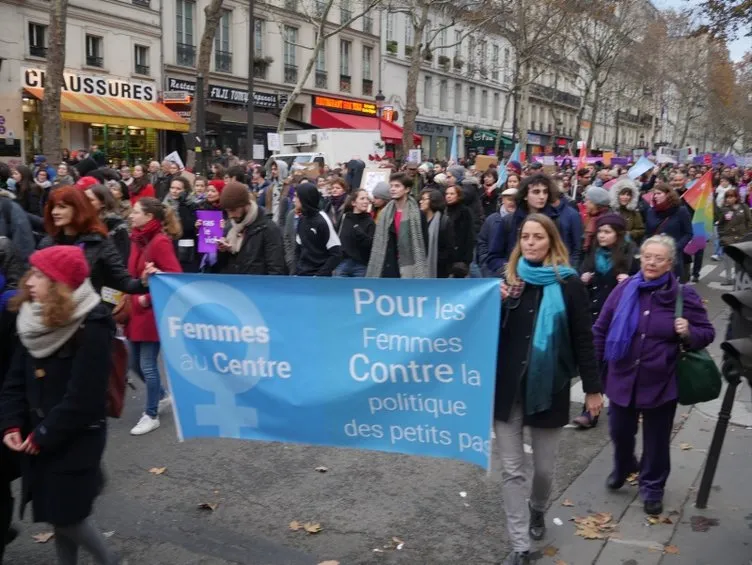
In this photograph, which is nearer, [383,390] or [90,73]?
[383,390]

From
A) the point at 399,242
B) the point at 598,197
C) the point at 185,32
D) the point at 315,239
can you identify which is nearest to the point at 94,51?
the point at 185,32

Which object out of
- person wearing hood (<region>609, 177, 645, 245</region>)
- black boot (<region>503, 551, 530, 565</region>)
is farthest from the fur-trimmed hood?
black boot (<region>503, 551, 530, 565</region>)

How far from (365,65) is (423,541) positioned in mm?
41921

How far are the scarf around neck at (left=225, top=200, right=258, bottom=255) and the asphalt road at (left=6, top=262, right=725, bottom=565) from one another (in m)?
1.54

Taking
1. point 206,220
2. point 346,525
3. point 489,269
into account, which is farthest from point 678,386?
point 206,220

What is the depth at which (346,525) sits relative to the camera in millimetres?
4469

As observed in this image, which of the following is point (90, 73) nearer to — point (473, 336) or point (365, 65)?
point (365, 65)

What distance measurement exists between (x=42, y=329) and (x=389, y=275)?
4907mm

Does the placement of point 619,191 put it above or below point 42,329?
above

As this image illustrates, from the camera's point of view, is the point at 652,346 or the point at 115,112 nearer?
the point at 652,346

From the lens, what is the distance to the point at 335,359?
4.05 m

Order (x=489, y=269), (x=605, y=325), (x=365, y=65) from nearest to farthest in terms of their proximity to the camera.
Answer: (x=605, y=325) < (x=489, y=269) < (x=365, y=65)

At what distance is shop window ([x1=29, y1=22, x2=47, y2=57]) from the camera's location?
2481cm

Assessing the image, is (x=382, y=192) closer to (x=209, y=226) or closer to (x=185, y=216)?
(x=209, y=226)
